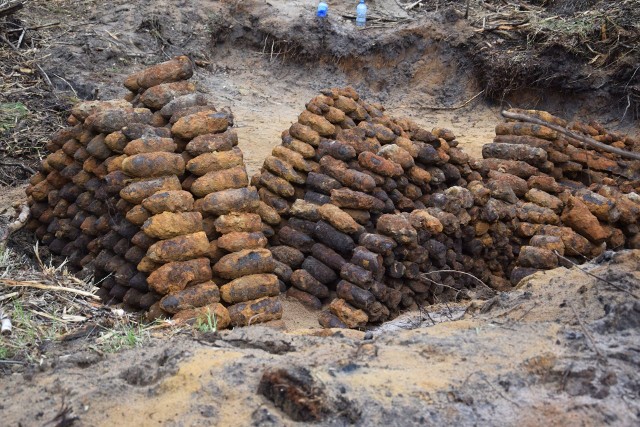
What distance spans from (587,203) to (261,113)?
14.3 ft

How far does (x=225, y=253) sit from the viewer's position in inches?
189

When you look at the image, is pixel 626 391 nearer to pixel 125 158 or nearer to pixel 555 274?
pixel 555 274

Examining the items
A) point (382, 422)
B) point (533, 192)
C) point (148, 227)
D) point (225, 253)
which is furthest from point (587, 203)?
point (382, 422)

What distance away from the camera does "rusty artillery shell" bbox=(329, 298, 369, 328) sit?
16.3ft

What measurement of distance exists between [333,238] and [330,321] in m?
0.60

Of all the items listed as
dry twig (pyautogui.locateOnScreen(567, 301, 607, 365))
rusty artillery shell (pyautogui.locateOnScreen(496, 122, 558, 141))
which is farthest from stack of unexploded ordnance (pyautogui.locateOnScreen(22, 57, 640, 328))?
dry twig (pyautogui.locateOnScreen(567, 301, 607, 365))

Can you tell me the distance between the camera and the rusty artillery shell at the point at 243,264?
465 centimetres

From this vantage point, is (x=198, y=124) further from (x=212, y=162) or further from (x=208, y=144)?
(x=212, y=162)

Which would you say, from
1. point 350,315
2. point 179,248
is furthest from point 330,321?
point 179,248

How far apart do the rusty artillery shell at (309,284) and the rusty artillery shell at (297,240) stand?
212 millimetres

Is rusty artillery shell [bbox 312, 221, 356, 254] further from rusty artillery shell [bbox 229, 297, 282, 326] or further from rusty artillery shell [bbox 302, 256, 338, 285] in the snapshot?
rusty artillery shell [bbox 229, 297, 282, 326]

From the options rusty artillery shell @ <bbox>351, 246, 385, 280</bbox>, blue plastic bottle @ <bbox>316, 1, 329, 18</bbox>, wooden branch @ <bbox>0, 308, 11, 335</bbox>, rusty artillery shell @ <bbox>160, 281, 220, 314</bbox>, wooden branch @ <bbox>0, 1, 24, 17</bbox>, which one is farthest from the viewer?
blue plastic bottle @ <bbox>316, 1, 329, 18</bbox>

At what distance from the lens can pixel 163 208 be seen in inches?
186

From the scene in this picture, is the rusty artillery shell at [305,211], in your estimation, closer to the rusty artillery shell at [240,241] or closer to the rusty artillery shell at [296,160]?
the rusty artillery shell at [296,160]
